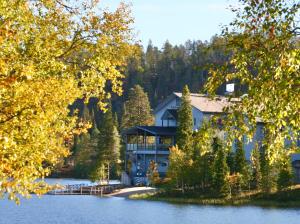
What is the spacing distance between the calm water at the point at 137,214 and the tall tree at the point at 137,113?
4798 centimetres

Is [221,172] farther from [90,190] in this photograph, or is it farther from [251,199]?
[90,190]

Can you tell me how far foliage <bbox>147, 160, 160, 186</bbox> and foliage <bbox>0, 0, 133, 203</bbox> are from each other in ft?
156

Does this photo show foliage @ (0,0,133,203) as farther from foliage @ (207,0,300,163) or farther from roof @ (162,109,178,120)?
roof @ (162,109,178,120)

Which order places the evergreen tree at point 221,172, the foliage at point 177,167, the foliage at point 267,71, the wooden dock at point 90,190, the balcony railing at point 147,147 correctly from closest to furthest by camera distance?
the foliage at point 267,71 → the evergreen tree at point 221,172 → the foliage at point 177,167 → the wooden dock at point 90,190 → the balcony railing at point 147,147

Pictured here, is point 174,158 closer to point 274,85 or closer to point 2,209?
point 2,209

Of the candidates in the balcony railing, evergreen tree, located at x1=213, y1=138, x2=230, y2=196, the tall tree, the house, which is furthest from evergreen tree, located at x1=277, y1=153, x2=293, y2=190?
the tall tree

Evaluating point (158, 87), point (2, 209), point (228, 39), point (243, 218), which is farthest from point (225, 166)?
point (158, 87)

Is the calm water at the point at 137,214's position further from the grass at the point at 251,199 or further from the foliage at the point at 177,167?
the foliage at the point at 177,167

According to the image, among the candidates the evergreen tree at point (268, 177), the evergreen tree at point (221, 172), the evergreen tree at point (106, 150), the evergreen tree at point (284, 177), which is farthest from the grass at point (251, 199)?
the evergreen tree at point (106, 150)

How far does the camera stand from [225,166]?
50.8 metres

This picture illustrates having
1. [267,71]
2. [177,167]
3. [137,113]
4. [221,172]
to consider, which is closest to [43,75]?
[267,71]

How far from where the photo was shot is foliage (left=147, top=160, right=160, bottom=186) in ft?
204

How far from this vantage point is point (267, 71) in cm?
962

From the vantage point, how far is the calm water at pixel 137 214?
39.5 m
